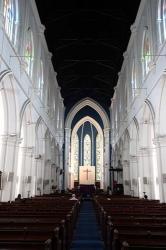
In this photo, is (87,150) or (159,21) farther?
(87,150)

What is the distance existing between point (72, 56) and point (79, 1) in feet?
24.9

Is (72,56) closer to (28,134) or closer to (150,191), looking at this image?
(28,134)

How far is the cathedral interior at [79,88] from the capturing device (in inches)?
228

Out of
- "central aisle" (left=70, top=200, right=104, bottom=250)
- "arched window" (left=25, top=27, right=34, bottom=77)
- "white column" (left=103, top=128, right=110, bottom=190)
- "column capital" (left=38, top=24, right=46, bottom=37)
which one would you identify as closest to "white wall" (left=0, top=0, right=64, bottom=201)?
"column capital" (left=38, top=24, right=46, bottom=37)

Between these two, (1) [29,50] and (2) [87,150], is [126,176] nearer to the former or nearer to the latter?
(1) [29,50]

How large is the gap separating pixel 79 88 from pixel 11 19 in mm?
19799

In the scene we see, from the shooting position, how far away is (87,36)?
69.5ft

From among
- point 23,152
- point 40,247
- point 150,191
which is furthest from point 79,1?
point 40,247

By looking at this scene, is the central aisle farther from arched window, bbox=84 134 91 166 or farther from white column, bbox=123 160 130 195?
arched window, bbox=84 134 91 166

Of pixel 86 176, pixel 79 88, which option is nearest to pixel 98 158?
pixel 86 176

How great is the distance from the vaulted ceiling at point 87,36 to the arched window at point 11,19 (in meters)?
4.56

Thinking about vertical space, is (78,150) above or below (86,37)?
below

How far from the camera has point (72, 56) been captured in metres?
24.6

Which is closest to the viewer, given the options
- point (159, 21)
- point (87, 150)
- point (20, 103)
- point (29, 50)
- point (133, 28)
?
point (159, 21)
